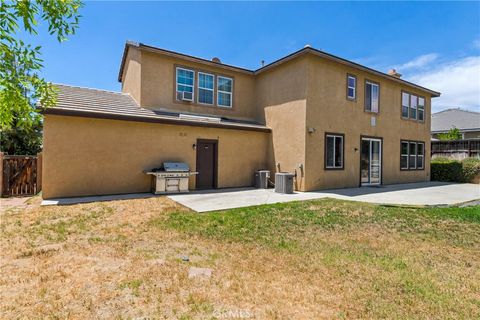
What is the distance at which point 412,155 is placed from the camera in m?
16.8

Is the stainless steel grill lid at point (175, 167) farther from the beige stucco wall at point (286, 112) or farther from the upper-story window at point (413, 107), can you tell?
the upper-story window at point (413, 107)

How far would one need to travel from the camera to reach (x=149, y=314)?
2771 mm

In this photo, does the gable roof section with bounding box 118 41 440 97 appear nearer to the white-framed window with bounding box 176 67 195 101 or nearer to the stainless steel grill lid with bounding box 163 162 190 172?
the white-framed window with bounding box 176 67 195 101

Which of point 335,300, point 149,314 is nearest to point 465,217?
point 335,300

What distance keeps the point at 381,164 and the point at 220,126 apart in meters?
9.45

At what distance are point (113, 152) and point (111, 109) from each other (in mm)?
1750

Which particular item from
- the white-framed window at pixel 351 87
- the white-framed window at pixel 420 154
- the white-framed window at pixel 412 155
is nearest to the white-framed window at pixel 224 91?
the white-framed window at pixel 351 87

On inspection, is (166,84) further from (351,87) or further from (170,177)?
(351,87)

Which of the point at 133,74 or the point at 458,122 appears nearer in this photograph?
the point at 133,74

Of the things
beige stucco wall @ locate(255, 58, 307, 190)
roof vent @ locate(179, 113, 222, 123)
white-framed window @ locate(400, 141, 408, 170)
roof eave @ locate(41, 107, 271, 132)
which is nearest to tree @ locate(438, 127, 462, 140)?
white-framed window @ locate(400, 141, 408, 170)

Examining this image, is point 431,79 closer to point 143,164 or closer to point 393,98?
point 393,98

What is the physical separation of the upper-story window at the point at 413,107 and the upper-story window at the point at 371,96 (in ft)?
9.56

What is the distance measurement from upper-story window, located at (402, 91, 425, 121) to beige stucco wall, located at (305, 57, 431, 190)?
40cm

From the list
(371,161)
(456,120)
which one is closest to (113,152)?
(371,161)
